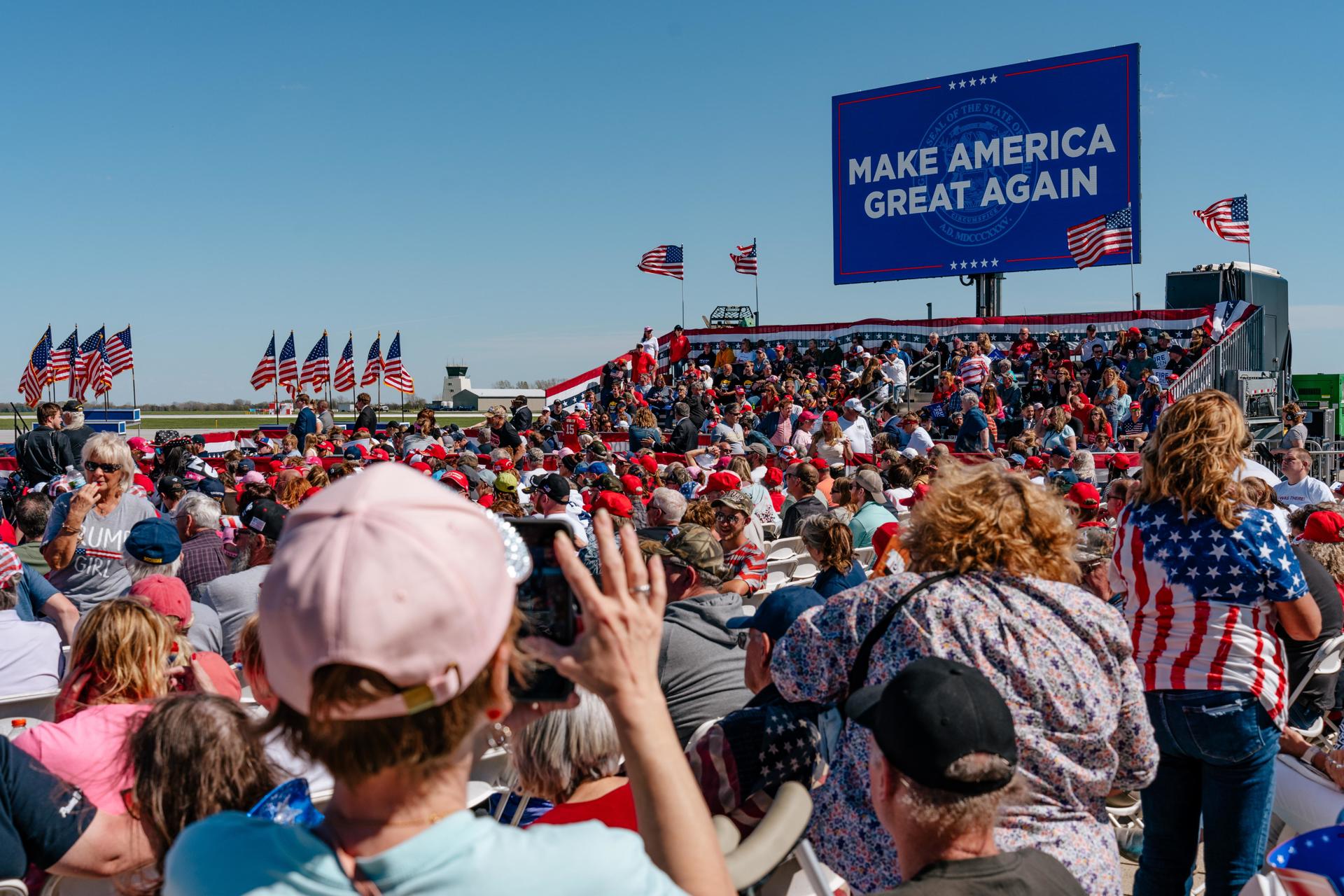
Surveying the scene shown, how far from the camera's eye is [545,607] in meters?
1.36

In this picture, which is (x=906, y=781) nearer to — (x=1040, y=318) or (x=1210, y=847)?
(x=1210, y=847)

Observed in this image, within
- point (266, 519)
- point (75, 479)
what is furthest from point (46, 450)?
point (266, 519)

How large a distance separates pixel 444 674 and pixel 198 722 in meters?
1.26

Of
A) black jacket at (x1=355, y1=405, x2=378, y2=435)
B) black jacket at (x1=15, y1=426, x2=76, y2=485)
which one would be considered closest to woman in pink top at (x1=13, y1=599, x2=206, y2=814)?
black jacket at (x1=15, y1=426, x2=76, y2=485)

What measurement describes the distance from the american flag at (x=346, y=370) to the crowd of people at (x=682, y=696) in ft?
90.1

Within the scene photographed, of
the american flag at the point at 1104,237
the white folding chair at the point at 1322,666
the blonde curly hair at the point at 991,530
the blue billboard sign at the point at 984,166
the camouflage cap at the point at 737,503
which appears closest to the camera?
the blonde curly hair at the point at 991,530

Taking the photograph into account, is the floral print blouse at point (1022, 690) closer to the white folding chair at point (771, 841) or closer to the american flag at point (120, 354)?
the white folding chair at point (771, 841)

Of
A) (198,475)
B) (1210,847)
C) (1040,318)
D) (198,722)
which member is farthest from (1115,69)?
(198,722)

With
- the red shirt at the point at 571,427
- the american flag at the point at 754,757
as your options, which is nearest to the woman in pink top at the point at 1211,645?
the american flag at the point at 754,757

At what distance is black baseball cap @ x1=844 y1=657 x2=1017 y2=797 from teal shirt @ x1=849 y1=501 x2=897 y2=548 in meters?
5.32

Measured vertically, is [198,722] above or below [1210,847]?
above

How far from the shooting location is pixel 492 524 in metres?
1.26

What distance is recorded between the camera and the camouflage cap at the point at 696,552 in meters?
4.32

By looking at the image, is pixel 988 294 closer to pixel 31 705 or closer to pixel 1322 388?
pixel 1322 388
